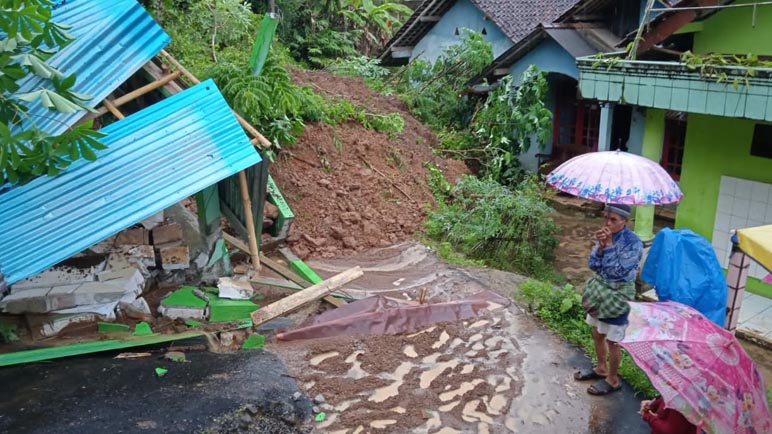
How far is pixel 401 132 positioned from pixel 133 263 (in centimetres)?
685

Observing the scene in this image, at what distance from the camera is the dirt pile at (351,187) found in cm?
955

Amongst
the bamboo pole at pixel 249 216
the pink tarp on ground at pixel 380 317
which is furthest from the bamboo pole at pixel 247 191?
the pink tarp on ground at pixel 380 317

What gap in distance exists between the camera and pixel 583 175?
17.7ft

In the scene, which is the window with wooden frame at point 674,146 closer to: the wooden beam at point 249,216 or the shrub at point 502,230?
the shrub at point 502,230

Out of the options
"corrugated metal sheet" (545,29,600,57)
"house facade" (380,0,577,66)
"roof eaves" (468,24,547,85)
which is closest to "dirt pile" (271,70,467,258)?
"corrugated metal sheet" (545,29,600,57)

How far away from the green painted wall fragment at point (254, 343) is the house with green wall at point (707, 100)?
18.3 feet

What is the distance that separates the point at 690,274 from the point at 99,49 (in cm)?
652

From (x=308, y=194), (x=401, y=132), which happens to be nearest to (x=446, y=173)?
(x=401, y=132)

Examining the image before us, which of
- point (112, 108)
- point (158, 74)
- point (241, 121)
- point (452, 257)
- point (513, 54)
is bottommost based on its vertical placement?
point (452, 257)

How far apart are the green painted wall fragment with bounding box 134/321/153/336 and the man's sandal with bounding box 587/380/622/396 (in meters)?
4.24

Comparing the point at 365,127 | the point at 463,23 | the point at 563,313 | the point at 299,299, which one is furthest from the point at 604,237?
the point at 463,23

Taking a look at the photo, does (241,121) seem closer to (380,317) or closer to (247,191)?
(247,191)

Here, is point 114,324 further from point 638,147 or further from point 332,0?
point 332,0

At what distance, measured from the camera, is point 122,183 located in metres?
5.97
